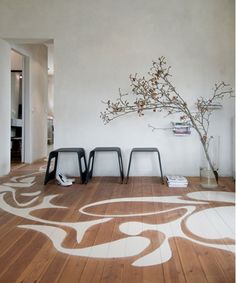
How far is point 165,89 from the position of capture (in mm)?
4336

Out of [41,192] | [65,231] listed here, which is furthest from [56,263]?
[41,192]

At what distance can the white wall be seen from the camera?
429 cm

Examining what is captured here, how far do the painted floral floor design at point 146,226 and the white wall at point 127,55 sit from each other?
1265mm

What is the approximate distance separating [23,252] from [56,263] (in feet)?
0.94

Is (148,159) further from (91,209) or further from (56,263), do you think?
(56,263)

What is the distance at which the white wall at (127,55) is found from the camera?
4.29 meters

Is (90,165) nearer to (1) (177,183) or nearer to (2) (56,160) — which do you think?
(2) (56,160)

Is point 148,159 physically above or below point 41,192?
above

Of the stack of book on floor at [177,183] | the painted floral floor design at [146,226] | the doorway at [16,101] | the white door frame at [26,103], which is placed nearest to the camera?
the painted floral floor design at [146,226]

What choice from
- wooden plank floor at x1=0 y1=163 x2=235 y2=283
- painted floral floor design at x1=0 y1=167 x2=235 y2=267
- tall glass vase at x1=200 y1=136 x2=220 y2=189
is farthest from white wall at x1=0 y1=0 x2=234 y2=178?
painted floral floor design at x1=0 y1=167 x2=235 y2=267

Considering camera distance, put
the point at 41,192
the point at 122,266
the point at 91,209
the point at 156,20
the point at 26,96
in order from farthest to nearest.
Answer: the point at 26,96
the point at 156,20
the point at 41,192
the point at 91,209
the point at 122,266

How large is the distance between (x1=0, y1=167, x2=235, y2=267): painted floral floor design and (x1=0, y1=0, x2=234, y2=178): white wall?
1.26 m

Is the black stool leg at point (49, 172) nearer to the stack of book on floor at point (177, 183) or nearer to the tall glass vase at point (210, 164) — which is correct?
the stack of book on floor at point (177, 183)

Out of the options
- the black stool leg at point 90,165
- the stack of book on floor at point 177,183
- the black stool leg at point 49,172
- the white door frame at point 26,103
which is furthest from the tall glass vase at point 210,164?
the white door frame at point 26,103
